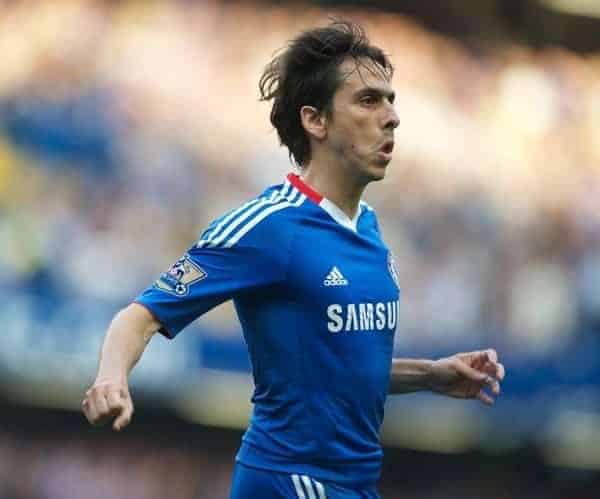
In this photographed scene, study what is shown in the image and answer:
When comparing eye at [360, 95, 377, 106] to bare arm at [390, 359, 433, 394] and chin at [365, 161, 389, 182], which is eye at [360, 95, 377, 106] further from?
bare arm at [390, 359, 433, 394]

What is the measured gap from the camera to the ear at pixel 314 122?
469 centimetres

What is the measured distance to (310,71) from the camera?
4.78m

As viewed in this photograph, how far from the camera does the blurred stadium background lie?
1097 cm

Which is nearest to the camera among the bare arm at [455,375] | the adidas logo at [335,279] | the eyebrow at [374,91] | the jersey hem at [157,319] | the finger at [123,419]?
the finger at [123,419]

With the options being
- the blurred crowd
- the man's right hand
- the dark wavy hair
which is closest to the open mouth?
the dark wavy hair

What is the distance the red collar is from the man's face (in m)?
0.14

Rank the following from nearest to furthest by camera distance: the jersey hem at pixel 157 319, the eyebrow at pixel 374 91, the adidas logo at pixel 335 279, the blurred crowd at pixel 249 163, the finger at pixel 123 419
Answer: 1. the finger at pixel 123 419
2. the jersey hem at pixel 157 319
3. the adidas logo at pixel 335 279
4. the eyebrow at pixel 374 91
5. the blurred crowd at pixel 249 163

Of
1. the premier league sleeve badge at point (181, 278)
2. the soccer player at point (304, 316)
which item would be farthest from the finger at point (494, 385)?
the premier league sleeve badge at point (181, 278)

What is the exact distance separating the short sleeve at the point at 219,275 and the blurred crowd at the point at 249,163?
22.0 ft

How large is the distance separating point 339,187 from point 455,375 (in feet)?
2.52

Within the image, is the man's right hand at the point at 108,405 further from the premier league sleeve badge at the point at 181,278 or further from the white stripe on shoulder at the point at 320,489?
the white stripe on shoulder at the point at 320,489

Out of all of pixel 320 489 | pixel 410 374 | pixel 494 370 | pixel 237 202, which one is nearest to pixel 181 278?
pixel 320 489

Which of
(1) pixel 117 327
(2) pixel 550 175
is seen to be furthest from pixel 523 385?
(1) pixel 117 327

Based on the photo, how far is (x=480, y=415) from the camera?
40.0ft
